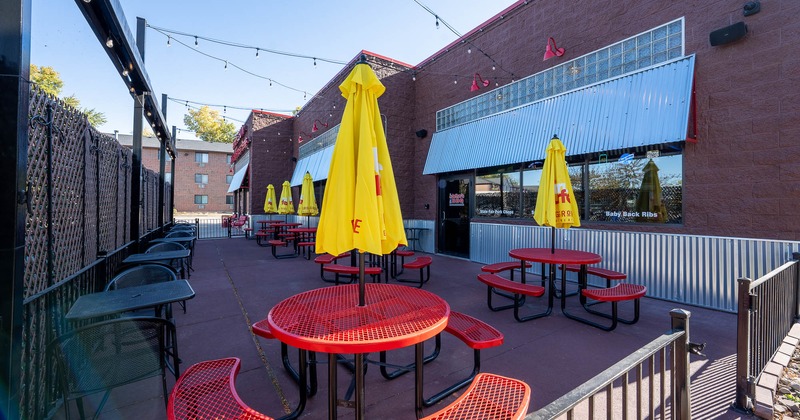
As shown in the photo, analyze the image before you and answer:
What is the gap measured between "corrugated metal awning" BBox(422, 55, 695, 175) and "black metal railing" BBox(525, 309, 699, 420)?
4515 millimetres

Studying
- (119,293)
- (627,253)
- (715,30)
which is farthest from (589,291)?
(119,293)

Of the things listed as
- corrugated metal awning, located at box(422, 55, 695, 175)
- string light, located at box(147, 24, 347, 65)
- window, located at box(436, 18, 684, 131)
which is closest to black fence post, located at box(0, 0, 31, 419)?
string light, located at box(147, 24, 347, 65)

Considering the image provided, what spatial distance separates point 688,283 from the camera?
17.7 ft

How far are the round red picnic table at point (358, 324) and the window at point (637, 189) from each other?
17.5 feet

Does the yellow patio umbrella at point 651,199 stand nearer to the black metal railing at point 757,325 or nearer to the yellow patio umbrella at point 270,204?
the black metal railing at point 757,325

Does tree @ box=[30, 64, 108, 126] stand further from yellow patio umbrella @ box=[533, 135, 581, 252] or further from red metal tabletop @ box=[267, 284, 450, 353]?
yellow patio umbrella @ box=[533, 135, 581, 252]

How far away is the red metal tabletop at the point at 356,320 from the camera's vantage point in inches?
74.1

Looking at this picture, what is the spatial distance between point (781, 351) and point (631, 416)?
2399 mm

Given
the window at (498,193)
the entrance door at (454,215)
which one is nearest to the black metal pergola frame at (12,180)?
the window at (498,193)

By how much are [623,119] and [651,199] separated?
1508mm

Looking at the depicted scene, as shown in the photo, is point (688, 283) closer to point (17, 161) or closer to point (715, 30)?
point (715, 30)

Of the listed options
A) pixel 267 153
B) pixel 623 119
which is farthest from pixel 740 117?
pixel 267 153

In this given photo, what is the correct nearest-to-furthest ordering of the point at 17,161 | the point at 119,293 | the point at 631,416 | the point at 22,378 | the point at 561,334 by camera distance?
1. the point at 17,161
2. the point at 22,378
3. the point at 631,416
4. the point at 119,293
5. the point at 561,334

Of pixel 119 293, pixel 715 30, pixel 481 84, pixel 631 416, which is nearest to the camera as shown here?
pixel 631 416
